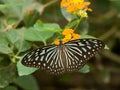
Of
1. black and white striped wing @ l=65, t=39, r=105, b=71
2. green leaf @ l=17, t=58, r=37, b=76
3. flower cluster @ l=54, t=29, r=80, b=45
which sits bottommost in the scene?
green leaf @ l=17, t=58, r=37, b=76

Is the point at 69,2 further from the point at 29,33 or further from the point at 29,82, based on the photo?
the point at 29,82

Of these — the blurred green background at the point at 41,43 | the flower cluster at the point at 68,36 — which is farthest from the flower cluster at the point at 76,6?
the blurred green background at the point at 41,43

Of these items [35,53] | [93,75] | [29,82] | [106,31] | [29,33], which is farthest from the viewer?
[93,75]

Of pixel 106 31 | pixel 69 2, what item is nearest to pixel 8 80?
pixel 69 2

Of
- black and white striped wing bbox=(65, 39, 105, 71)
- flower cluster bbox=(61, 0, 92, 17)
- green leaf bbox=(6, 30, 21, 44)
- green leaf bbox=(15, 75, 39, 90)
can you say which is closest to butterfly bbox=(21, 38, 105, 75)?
black and white striped wing bbox=(65, 39, 105, 71)

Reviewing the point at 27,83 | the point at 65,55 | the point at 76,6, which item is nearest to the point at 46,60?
the point at 65,55

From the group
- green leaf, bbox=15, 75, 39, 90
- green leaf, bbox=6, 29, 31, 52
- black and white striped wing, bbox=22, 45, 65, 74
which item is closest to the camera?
black and white striped wing, bbox=22, 45, 65, 74

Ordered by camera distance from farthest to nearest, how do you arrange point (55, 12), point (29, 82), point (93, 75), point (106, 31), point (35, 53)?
point (93, 75)
point (106, 31)
point (55, 12)
point (29, 82)
point (35, 53)

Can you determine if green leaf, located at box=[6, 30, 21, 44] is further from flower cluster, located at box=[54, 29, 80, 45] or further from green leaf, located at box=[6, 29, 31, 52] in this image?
flower cluster, located at box=[54, 29, 80, 45]
